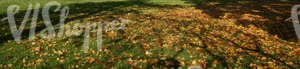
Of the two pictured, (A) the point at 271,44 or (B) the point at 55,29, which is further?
(B) the point at 55,29

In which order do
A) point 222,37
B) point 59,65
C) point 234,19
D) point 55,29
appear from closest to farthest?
point 59,65
point 222,37
point 55,29
point 234,19

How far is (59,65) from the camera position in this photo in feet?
15.0

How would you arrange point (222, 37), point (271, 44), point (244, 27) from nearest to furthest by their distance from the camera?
1. point (271, 44)
2. point (222, 37)
3. point (244, 27)

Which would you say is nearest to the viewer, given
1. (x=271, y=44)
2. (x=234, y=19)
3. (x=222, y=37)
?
(x=271, y=44)

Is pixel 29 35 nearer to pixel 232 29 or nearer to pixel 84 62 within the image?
pixel 84 62

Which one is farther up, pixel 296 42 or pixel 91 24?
pixel 91 24

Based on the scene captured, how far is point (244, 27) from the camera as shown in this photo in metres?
8.04

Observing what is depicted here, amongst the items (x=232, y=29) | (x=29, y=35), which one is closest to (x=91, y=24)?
(x=29, y=35)

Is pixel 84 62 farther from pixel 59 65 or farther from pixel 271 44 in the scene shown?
pixel 271 44

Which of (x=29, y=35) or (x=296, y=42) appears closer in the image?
(x=296, y=42)

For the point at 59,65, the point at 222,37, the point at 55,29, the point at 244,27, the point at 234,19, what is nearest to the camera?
the point at 59,65

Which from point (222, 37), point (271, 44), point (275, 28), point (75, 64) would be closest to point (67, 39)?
point (75, 64)

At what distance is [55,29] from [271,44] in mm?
8859

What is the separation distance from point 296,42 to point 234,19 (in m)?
3.53
